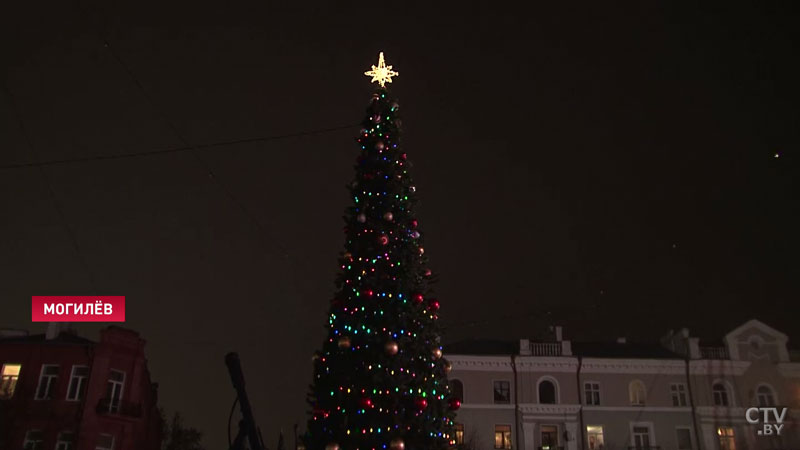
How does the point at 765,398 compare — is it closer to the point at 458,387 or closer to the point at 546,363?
the point at 546,363

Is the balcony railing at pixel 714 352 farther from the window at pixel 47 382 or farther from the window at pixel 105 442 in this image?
the window at pixel 47 382

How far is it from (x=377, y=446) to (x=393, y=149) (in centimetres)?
542

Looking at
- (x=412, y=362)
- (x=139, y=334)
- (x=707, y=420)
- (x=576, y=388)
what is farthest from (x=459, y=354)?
(x=412, y=362)

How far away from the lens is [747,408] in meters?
33.3

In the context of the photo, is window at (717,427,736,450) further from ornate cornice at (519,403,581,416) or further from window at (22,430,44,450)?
window at (22,430,44,450)

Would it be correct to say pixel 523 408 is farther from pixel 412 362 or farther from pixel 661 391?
pixel 412 362

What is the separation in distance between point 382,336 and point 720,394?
95.1 ft

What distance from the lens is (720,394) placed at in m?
33.8

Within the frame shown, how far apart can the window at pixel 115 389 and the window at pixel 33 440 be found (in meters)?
2.72

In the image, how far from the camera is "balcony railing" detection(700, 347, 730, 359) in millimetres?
34438

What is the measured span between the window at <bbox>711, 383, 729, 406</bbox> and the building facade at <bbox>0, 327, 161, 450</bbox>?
27820mm

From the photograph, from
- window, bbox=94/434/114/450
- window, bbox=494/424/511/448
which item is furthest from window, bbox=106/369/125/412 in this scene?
window, bbox=494/424/511/448

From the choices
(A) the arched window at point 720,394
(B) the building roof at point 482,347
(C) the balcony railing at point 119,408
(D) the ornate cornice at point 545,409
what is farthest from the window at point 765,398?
(C) the balcony railing at point 119,408

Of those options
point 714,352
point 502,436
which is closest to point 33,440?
point 502,436
